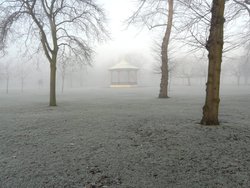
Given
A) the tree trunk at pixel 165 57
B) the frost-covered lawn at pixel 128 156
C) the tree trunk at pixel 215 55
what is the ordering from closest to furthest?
the frost-covered lawn at pixel 128 156
the tree trunk at pixel 215 55
the tree trunk at pixel 165 57

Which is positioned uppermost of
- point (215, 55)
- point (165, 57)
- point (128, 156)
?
point (165, 57)

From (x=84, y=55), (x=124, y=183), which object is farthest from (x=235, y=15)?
(x=124, y=183)

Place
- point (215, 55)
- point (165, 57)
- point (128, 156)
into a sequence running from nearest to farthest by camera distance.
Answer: point (128, 156) → point (215, 55) → point (165, 57)

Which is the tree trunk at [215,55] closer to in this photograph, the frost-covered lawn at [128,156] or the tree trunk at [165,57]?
the frost-covered lawn at [128,156]

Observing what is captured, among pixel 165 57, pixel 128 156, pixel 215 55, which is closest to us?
pixel 128 156

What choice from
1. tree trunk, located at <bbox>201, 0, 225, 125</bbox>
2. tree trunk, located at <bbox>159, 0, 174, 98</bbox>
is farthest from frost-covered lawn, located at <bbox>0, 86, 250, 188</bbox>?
tree trunk, located at <bbox>159, 0, 174, 98</bbox>

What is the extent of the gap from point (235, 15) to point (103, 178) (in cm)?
1714

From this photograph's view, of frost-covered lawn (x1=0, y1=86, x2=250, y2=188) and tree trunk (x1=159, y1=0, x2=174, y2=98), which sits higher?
tree trunk (x1=159, y1=0, x2=174, y2=98)

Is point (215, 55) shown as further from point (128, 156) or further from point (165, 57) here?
point (165, 57)

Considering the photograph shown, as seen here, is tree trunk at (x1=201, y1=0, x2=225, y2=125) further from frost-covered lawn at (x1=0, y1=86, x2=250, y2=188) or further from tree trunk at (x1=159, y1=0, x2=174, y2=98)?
tree trunk at (x1=159, y1=0, x2=174, y2=98)

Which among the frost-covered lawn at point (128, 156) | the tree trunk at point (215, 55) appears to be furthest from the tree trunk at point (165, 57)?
the tree trunk at point (215, 55)

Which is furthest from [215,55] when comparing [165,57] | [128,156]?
[165,57]

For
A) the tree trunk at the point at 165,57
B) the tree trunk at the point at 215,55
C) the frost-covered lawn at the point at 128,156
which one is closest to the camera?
the frost-covered lawn at the point at 128,156

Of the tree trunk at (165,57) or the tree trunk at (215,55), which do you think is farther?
the tree trunk at (165,57)
